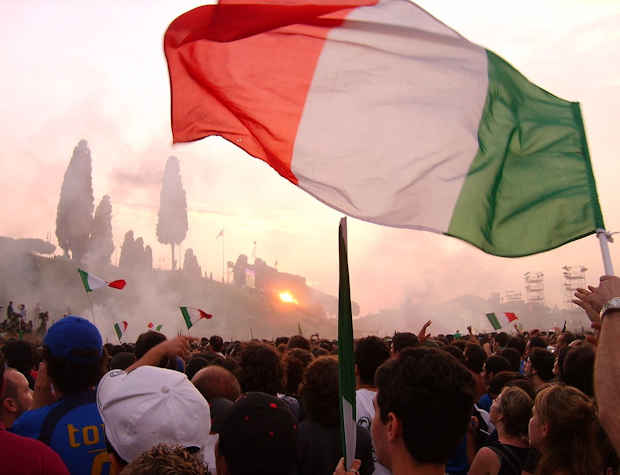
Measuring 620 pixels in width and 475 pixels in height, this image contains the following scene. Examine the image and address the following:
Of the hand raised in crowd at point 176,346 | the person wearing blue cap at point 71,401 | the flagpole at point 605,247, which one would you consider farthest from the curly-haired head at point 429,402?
the person wearing blue cap at point 71,401

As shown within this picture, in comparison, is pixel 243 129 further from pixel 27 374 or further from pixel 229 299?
pixel 229 299

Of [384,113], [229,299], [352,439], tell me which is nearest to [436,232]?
[384,113]

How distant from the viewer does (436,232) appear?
4.25m

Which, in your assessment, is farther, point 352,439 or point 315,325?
point 315,325

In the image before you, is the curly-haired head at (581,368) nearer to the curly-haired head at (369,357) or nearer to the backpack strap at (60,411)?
the curly-haired head at (369,357)

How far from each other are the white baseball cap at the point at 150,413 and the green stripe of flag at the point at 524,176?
7.31 feet

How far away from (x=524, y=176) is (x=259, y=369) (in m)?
2.58

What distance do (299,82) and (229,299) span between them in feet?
368

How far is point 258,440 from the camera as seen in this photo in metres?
2.80

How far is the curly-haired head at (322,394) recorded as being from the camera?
3.99 meters

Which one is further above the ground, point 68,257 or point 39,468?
point 68,257

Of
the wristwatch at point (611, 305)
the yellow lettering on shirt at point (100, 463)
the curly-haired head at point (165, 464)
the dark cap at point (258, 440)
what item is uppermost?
the wristwatch at point (611, 305)

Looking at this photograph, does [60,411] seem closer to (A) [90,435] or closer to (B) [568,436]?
(A) [90,435]

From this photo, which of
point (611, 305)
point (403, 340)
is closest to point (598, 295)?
point (611, 305)
